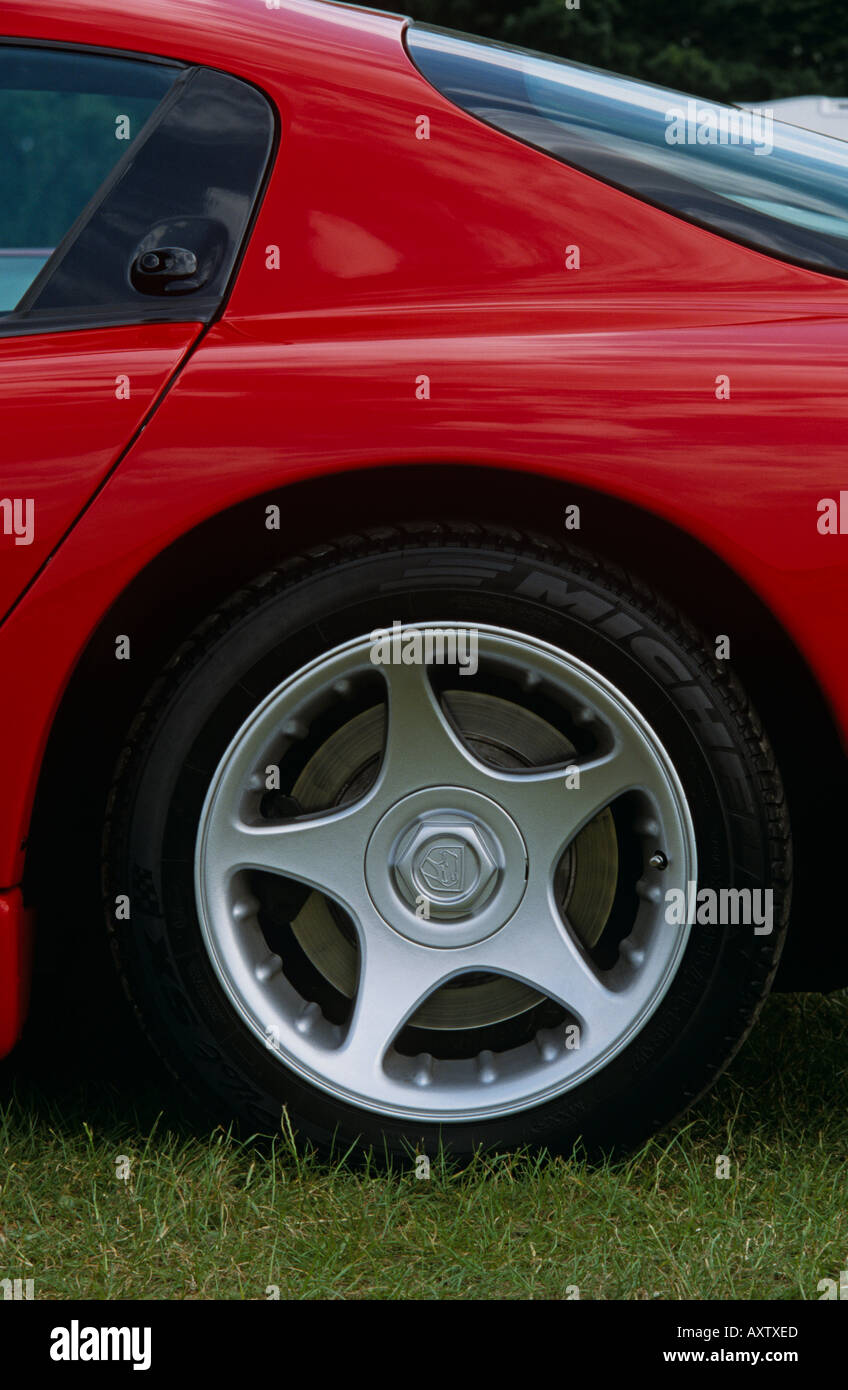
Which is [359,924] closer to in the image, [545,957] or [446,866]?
[446,866]

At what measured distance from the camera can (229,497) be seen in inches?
67.1

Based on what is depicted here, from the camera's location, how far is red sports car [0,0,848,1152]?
1700 millimetres

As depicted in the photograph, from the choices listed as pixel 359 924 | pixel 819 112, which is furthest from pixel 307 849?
pixel 819 112

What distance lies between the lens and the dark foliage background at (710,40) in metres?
13.0

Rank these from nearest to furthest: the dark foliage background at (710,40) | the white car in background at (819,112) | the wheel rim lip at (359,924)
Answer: the wheel rim lip at (359,924)
the white car in background at (819,112)
the dark foliage background at (710,40)

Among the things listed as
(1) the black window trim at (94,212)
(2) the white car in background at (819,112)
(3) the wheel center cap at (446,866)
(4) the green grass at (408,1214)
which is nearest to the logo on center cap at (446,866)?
(3) the wheel center cap at (446,866)

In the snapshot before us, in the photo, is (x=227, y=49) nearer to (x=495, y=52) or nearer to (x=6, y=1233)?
(x=495, y=52)

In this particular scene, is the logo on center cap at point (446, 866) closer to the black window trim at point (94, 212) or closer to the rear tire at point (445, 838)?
the rear tire at point (445, 838)

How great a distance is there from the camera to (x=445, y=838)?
1.86 m

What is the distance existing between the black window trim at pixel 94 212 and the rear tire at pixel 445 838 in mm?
373

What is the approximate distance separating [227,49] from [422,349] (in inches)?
20.7

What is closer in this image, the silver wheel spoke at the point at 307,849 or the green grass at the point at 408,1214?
the green grass at the point at 408,1214

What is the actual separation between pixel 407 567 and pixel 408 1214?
2.85 feet

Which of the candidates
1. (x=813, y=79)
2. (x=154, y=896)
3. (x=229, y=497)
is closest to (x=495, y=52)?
(x=229, y=497)
